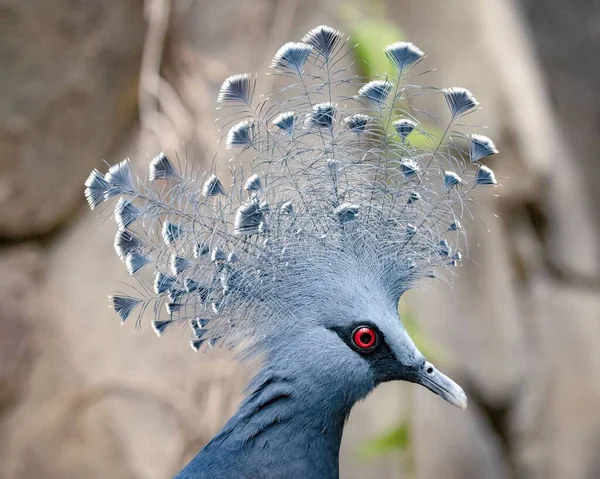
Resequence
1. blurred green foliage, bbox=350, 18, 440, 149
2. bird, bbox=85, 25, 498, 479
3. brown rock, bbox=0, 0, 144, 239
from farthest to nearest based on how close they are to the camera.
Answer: brown rock, bbox=0, 0, 144, 239, blurred green foliage, bbox=350, 18, 440, 149, bird, bbox=85, 25, 498, 479

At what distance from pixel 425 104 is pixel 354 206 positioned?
2.16 metres

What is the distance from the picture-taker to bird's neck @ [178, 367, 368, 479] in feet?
5.83

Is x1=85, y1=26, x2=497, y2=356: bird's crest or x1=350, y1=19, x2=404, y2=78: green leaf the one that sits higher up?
x1=350, y1=19, x2=404, y2=78: green leaf

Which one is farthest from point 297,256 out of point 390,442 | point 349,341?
point 390,442

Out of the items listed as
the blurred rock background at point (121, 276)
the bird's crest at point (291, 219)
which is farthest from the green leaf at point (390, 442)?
the bird's crest at point (291, 219)

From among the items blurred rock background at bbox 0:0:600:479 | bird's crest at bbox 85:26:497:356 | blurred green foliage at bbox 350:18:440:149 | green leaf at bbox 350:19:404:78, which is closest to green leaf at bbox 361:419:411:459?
blurred rock background at bbox 0:0:600:479

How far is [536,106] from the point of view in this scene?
431cm

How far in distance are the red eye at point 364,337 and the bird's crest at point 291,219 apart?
0.28 feet

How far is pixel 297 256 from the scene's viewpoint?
5.97ft

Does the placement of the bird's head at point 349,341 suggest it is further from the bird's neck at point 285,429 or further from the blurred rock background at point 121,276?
the blurred rock background at point 121,276

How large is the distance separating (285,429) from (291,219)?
19.0 inches

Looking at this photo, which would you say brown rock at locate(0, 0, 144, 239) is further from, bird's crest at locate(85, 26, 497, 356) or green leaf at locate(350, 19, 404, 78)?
bird's crest at locate(85, 26, 497, 356)

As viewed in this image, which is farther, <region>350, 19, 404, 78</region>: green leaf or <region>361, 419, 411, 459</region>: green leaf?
<region>361, 419, 411, 459</region>: green leaf

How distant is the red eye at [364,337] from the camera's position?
178 cm
